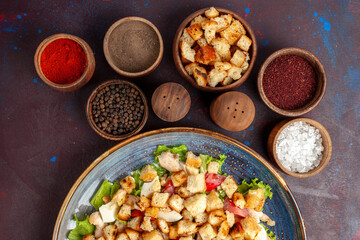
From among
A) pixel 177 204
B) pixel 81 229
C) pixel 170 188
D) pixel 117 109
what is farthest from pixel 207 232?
pixel 117 109

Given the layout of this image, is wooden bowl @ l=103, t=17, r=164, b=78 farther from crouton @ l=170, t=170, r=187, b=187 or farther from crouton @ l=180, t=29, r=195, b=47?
crouton @ l=170, t=170, r=187, b=187

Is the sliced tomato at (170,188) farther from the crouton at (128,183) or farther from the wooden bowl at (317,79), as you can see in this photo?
the wooden bowl at (317,79)

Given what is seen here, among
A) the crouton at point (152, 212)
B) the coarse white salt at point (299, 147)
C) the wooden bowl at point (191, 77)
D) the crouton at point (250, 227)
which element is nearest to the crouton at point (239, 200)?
the crouton at point (250, 227)

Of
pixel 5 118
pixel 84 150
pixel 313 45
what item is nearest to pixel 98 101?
pixel 84 150

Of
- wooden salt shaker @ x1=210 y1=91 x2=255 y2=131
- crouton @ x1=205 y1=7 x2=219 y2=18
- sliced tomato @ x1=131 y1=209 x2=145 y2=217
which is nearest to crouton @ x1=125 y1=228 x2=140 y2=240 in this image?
sliced tomato @ x1=131 y1=209 x2=145 y2=217

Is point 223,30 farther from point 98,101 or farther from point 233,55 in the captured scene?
point 98,101

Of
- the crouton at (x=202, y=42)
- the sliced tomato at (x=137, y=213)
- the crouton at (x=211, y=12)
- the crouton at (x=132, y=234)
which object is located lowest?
the crouton at (x=132, y=234)

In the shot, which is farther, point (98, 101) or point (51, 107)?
point (51, 107)
